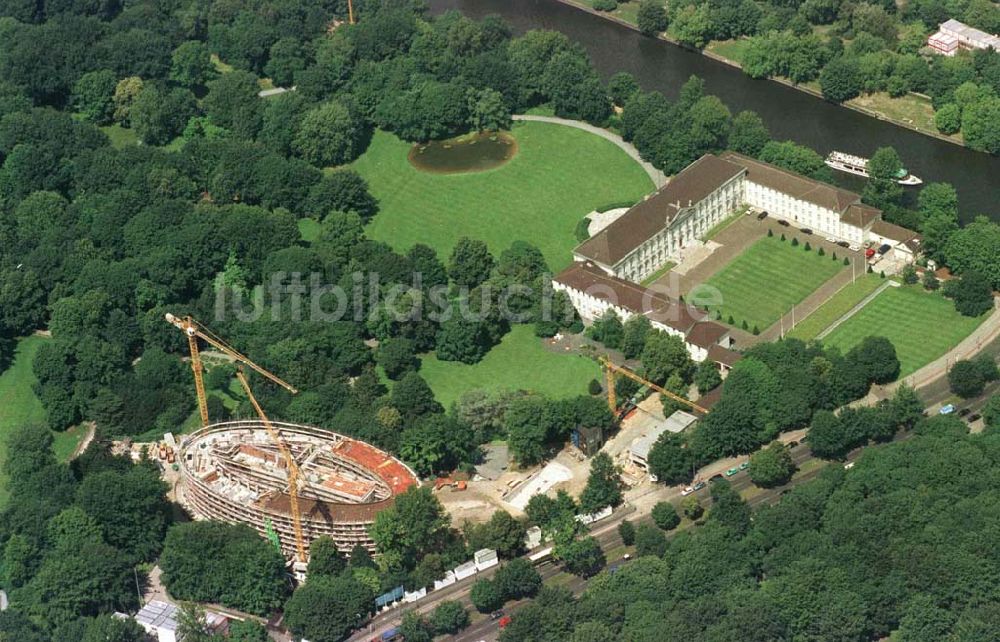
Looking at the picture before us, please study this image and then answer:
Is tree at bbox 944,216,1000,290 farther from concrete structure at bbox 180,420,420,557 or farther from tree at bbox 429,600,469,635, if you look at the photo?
tree at bbox 429,600,469,635

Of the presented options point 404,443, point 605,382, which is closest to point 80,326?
point 404,443

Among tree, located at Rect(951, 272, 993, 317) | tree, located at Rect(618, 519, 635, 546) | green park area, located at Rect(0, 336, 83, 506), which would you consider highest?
tree, located at Rect(951, 272, 993, 317)

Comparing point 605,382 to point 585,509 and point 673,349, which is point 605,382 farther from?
point 585,509

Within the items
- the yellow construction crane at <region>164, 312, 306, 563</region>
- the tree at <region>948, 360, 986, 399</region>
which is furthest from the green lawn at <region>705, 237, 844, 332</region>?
the yellow construction crane at <region>164, 312, 306, 563</region>

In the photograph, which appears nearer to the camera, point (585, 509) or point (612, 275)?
point (585, 509)

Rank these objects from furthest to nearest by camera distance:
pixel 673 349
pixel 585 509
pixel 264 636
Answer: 1. pixel 673 349
2. pixel 585 509
3. pixel 264 636

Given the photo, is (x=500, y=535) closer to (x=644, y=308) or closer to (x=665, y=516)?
(x=665, y=516)

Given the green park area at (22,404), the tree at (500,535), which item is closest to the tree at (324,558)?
the tree at (500,535)
